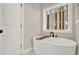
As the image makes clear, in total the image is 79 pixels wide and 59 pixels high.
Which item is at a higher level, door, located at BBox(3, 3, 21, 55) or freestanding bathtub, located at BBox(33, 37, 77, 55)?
door, located at BBox(3, 3, 21, 55)

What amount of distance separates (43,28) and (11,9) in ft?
1.10

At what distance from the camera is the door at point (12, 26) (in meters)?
1.00

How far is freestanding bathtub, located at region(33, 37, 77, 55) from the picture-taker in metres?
0.96

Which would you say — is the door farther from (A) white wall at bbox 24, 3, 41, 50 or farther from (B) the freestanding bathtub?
(B) the freestanding bathtub

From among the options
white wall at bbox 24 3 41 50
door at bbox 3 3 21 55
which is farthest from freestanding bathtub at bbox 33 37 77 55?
door at bbox 3 3 21 55

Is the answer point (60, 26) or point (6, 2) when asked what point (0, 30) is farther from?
point (60, 26)

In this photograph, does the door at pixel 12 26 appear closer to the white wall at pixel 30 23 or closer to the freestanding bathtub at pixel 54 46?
the white wall at pixel 30 23

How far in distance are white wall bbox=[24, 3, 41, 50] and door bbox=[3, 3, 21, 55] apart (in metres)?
0.06

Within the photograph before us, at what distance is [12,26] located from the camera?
1002mm

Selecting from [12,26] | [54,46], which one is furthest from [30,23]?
[54,46]

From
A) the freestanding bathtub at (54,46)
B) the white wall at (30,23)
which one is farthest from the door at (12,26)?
the freestanding bathtub at (54,46)

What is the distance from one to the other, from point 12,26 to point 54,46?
416mm

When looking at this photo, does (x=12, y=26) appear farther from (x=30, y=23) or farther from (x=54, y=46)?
(x=54, y=46)

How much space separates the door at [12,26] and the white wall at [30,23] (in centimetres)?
6
